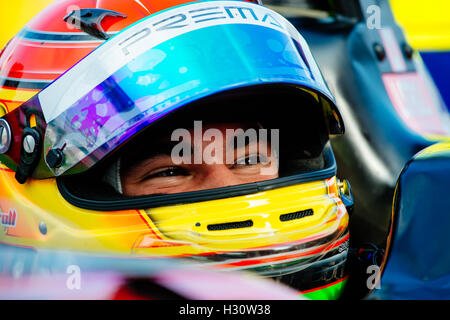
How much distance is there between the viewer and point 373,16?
2.41m

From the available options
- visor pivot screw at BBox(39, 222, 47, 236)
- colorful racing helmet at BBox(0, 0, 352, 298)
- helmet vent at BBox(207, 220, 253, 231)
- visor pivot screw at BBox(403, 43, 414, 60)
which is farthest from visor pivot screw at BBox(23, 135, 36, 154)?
visor pivot screw at BBox(403, 43, 414, 60)

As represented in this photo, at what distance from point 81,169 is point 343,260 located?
0.58 m

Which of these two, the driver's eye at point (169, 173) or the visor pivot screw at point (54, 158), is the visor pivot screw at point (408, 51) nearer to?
the driver's eye at point (169, 173)

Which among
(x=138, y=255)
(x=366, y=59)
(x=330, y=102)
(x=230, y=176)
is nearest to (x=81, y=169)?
(x=138, y=255)

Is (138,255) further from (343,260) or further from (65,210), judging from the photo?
(343,260)

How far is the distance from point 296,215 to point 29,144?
552 mm

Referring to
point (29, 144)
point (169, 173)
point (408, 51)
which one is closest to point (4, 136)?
point (29, 144)

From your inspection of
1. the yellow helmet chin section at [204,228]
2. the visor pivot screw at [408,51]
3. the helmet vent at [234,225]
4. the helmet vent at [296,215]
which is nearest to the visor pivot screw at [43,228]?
the yellow helmet chin section at [204,228]

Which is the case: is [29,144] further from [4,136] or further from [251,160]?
[251,160]

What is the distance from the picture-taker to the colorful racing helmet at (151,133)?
1.29m

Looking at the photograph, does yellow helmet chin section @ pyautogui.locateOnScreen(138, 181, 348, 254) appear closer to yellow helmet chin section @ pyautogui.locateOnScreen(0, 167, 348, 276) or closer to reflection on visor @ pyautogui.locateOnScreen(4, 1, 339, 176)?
yellow helmet chin section @ pyautogui.locateOnScreen(0, 167, 348, 276)

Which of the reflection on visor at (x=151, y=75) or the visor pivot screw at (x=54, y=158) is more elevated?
the reflection on visor at (x=151, y=75)

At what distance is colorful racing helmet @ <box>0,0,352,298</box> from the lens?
1292 millimetres

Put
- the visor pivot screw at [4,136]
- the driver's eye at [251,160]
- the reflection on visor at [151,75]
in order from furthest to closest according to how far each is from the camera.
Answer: the driver's eye at [251,160], the visor pivot screw at [4,136], the reflection on visor at [151,75]
